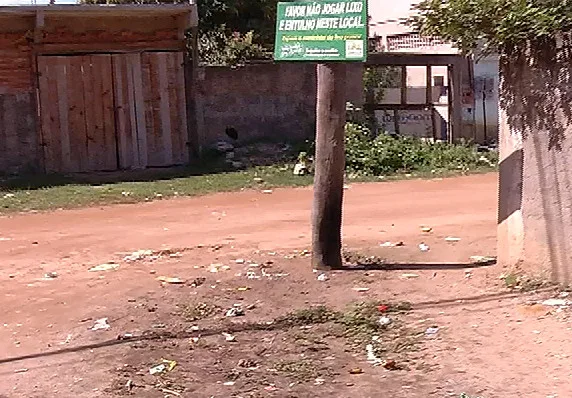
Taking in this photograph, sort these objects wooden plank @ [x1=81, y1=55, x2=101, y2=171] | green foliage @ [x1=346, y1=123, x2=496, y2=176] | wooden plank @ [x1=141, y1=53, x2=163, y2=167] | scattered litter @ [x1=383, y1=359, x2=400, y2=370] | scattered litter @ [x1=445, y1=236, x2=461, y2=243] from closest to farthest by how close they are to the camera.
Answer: scattered litter @ [x1=383, y1=359, x2=400, y2=370]
scattered litter @ [x1=445, y1=236, x2=461, y2=243]
green foliage @ [x1=346, y1=123, x2=496, y2=176]
wooden plank @ [x1=81, y1=55, x2=101, y2=171]
wooden plank @ [x1=141, y1=53, x2=163, y2=167]

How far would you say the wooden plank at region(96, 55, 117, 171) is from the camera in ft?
52.5

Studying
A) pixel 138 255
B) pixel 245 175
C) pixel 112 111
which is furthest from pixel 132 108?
pixel 138 255

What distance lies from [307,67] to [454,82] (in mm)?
3031

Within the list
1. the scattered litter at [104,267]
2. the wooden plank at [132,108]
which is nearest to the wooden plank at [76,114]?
the wooden plank at [132,108]

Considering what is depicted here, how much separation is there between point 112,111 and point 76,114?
24.5 inches

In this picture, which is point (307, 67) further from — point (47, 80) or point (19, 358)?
point (19, 358)

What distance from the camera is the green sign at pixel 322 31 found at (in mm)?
7473

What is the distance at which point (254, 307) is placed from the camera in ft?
22.1

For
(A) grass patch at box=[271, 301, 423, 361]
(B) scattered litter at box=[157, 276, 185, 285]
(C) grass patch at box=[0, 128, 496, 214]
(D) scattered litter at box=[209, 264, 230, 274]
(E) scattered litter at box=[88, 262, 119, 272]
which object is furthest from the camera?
(C) grass patch at box=[0, 128, 496, 214]

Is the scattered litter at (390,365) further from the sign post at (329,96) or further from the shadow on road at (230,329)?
the sign post at (329,96)

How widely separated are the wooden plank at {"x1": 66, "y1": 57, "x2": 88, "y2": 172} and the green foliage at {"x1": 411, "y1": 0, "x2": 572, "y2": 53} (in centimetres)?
951

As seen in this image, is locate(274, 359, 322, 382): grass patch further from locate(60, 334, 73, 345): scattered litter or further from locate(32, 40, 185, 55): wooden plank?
locate(32, 40, 185, 55): wooden plank

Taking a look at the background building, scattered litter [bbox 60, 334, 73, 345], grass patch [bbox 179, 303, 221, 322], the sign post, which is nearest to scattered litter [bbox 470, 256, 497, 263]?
the sign post

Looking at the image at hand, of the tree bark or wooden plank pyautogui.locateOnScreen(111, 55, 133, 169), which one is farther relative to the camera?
wooden plank pyautogui.locateOnScreen(111, 55, 133, 169)
